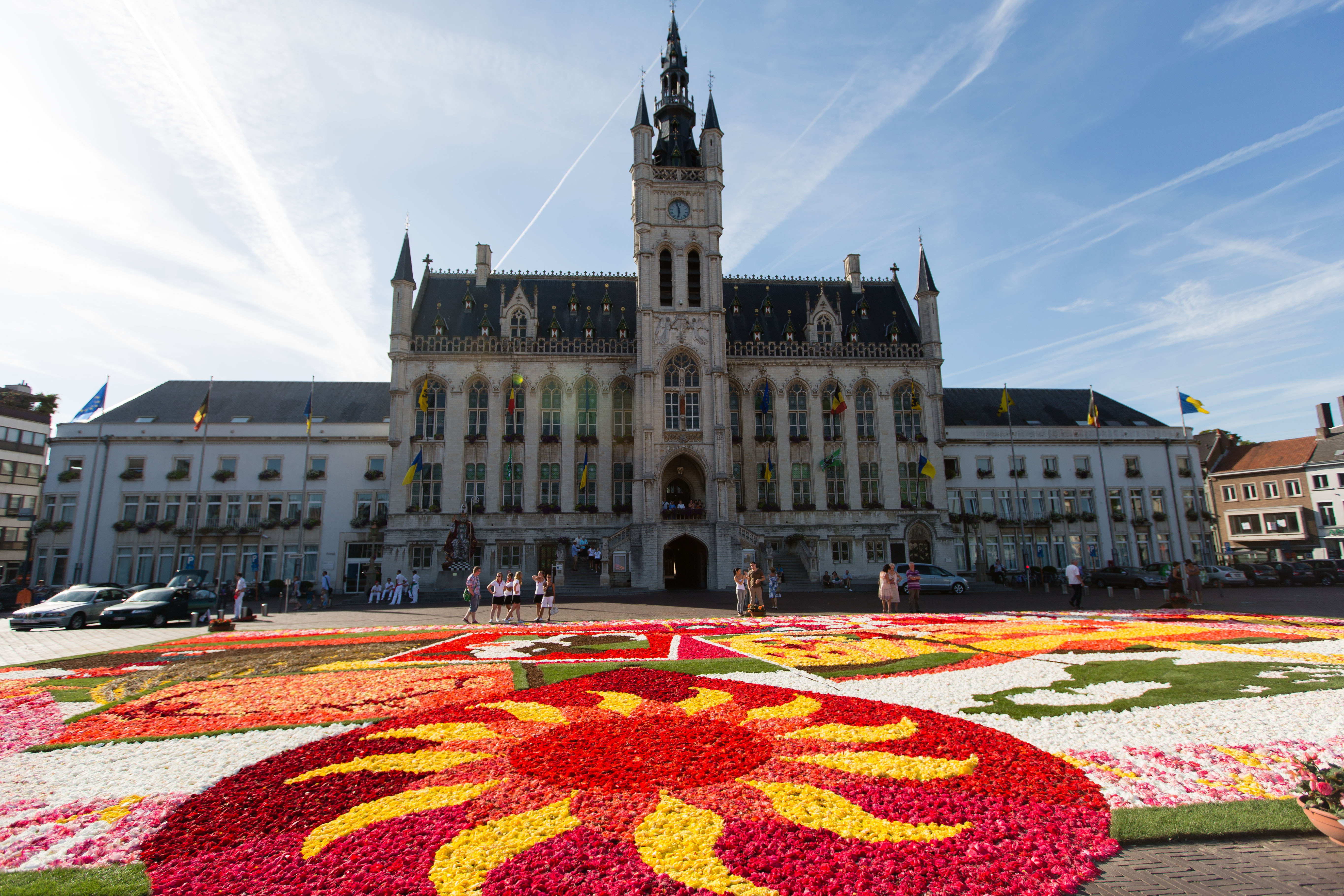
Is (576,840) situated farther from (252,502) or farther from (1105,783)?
(252,502)

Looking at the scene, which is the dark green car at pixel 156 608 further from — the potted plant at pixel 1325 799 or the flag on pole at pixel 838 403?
the flag on pole at pixel 838 403

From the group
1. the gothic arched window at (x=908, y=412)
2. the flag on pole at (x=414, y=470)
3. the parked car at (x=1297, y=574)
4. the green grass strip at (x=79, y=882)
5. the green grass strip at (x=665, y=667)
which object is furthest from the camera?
the gothic arched window at (x=908, y=412)

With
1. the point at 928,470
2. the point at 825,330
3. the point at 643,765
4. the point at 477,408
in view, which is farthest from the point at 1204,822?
the point at 825,330

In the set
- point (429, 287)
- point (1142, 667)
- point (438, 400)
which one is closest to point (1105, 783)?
point (1142, 667)

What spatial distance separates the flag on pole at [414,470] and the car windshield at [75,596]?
19118 mm

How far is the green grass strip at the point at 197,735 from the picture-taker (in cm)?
903

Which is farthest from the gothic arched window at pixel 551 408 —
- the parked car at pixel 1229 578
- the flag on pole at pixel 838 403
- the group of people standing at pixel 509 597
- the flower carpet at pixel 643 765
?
the parked car at pixel 1229 578

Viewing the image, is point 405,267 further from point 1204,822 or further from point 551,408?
point 1204,822

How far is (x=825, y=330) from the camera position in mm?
55125

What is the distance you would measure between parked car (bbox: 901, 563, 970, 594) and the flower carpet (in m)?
23.9

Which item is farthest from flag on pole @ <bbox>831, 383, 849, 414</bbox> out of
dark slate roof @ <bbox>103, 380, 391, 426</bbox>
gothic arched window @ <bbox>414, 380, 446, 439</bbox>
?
dark slate roof @ <bbox>103, 380, 391, 426</bbox>

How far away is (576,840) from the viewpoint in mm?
5809

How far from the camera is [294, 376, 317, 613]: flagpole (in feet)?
144

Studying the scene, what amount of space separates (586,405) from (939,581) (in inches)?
1056
